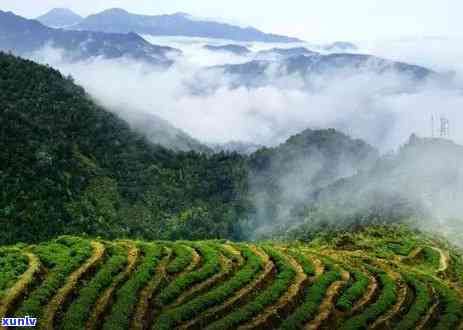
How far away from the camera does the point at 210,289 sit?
2004 inches

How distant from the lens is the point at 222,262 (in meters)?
57.6

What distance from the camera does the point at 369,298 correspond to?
52.5 m

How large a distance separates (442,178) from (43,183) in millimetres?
107569

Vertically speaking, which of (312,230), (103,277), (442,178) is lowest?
(312,230)

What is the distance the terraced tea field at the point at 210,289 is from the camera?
44.4m

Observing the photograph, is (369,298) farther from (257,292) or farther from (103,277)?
(103,277)

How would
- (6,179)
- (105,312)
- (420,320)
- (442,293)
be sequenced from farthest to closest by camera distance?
(6,179), (442,293), (420,320), (105,312)

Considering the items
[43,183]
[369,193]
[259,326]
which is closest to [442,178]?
[369,193]

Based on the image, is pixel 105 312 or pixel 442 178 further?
pixel 442 178

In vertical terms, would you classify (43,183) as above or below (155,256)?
below

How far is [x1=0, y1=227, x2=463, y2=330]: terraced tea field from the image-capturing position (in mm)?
44406

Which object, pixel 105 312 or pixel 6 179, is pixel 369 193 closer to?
pixel 6 179

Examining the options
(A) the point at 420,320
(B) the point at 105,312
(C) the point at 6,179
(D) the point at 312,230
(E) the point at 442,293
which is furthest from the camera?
(C) the point at 6,179

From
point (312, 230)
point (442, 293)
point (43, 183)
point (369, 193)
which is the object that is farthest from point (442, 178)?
point (442, 293)
